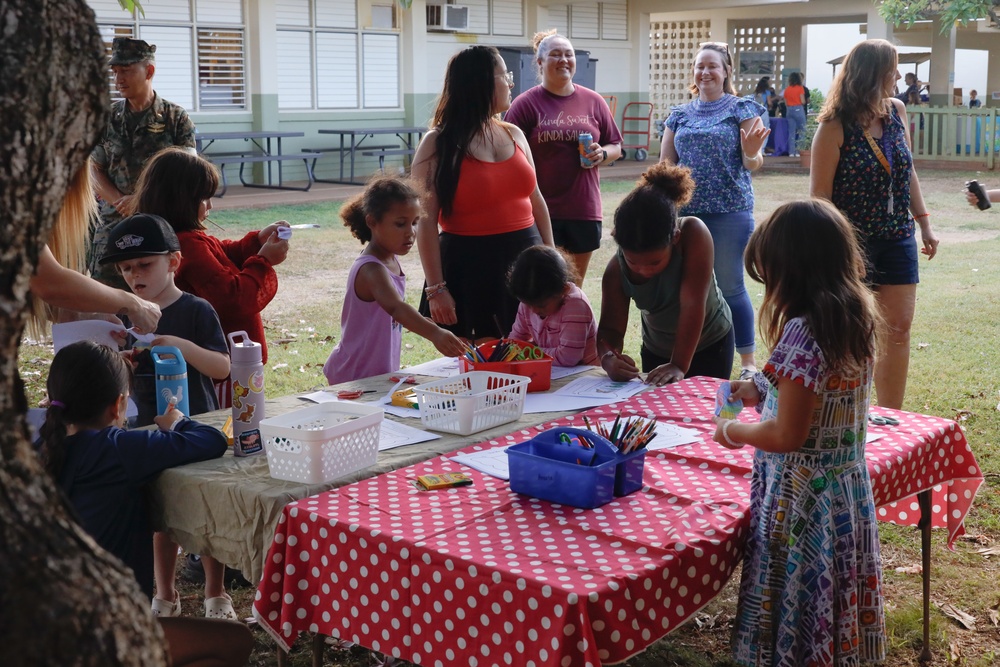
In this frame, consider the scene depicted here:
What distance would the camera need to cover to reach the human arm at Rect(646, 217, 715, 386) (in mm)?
3473

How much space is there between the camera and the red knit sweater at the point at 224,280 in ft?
11.5

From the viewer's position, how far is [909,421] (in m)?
2.96

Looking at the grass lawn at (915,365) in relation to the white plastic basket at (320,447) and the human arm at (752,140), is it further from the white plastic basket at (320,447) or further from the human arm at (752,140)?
the human arm at (752,140)

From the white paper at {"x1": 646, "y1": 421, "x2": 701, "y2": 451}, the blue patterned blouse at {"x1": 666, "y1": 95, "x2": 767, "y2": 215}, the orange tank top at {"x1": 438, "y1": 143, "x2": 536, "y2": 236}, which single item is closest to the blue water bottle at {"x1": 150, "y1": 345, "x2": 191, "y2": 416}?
the white paper at {"x1": 646, "y1": 421, "x2": 701, "y2": 451}

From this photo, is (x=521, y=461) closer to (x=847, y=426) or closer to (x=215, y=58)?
(x=847, y=426)

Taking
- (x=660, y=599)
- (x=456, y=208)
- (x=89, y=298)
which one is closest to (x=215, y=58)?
(x=456, y=208)

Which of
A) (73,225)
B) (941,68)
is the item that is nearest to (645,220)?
(73,225)

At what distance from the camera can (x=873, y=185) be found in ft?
14.3

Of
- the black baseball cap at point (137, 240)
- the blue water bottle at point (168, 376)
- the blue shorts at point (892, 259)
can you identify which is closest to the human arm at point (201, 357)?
the blue water bottle at point (168, 376)

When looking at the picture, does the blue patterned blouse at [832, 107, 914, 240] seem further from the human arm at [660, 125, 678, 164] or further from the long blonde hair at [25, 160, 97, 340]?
the long blonde hair at [25, 160, 97, 340]

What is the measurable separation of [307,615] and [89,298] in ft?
3.24

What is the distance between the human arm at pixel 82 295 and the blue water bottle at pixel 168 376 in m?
0.08

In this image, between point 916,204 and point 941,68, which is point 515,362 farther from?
point 941,68

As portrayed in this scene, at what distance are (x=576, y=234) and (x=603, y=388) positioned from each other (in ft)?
6.75
